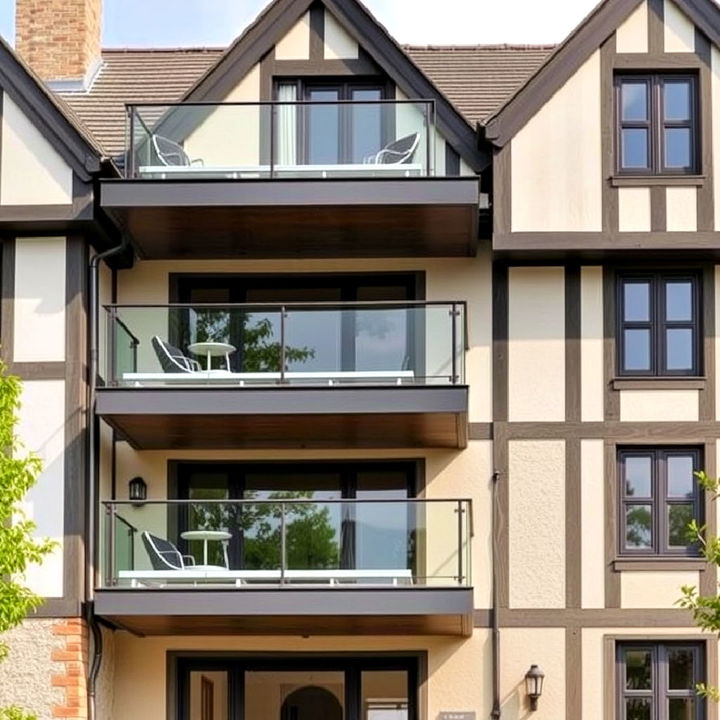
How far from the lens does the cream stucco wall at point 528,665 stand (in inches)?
832

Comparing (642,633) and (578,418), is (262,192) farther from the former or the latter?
(642,633)

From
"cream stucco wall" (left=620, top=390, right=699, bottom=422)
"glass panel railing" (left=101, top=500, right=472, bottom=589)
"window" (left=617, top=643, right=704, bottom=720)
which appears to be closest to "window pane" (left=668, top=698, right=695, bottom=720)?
"window" (left=617, top=643, right=704, bottom=720)

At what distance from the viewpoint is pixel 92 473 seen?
20.7 meters

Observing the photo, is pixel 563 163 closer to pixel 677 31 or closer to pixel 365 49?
pixel 677 31

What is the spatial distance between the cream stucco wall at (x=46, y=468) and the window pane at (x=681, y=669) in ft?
21.9

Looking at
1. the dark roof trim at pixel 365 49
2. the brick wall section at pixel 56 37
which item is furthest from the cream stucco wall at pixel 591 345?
the brick wall section at pixel 56 37

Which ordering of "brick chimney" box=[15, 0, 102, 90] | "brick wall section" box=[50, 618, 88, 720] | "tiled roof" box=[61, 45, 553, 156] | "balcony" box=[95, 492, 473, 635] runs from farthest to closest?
"brick chimney" box=[15, 0, 102, 90] → "tiled roof" box=[61, 45, 553, 156] → "balcony" box=[95, 492, 473, 635] → "brick wall section" box=[50, 618, 88, 720]

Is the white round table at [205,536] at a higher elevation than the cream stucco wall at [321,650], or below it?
higher

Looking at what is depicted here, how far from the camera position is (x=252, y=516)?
2075 cm

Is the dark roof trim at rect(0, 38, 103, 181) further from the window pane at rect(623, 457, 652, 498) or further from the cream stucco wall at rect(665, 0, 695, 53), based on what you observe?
the window pane at rect(623, 457, 652, 498)

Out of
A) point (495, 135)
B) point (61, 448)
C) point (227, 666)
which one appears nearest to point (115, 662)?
point (227, 666)

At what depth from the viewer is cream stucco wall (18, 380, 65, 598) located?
2038 cm

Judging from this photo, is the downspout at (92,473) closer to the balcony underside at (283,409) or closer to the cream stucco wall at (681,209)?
the balcony underside at (283,409)

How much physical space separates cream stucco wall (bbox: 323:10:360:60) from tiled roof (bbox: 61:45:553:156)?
1471mm
